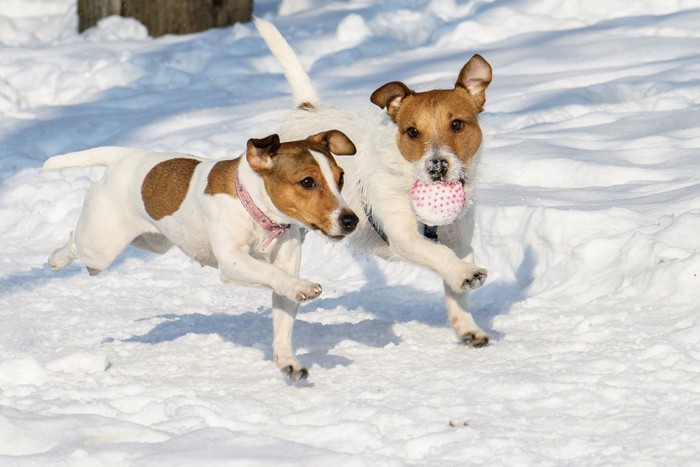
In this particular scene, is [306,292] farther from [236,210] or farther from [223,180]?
[223,180]

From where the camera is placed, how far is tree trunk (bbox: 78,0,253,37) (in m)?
13.5

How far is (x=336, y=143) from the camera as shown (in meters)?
5.39

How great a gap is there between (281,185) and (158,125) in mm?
5423

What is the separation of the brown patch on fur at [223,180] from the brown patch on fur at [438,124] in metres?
0.80

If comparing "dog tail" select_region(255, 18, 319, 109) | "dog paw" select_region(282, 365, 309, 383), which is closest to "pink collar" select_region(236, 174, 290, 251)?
"dog paw" select_region(282, 365, 309, 383)

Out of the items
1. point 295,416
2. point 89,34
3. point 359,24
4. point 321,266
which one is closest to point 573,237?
point 321,266

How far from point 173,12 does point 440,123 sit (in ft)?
27.9

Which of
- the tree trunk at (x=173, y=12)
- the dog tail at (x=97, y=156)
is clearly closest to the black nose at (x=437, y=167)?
the dog tail at (x=97, y=156)

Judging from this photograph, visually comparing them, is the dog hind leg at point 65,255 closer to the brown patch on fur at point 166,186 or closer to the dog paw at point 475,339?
the brown patch on fur at point 166,186

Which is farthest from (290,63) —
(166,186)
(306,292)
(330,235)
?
(306,292)

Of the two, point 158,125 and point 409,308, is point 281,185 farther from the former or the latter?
point 158,125

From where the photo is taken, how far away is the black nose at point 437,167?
17.7 feet

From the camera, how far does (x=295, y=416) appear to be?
4652mm

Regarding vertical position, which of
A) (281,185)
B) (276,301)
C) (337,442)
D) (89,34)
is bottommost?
(337,442)
